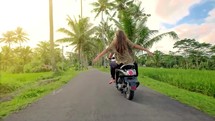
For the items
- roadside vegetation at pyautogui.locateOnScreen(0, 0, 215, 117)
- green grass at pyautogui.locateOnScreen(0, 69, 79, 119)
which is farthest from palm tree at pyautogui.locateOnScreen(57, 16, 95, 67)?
green grass at pyautogui.locateOnScreen(0, 69, 79, 119)

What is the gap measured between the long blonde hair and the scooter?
489mm

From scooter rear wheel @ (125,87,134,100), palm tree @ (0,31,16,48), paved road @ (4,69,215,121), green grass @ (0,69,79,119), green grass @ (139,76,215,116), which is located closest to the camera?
paved road @ (4,69,215,121)

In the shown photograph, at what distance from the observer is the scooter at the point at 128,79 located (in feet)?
27.5

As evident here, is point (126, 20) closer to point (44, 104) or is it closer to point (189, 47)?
point (44, 104)

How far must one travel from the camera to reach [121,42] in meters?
8.83

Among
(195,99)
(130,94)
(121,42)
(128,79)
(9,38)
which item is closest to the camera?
(130,94)

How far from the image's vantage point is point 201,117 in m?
6.13

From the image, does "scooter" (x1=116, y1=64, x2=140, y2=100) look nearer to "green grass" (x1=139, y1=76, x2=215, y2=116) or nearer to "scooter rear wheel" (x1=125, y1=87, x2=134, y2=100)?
"scooter rear wheel" (x1=125, y1=87, x2=134, y2=100)

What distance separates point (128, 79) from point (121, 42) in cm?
108

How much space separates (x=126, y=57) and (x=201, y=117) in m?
3.26

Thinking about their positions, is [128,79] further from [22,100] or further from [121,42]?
[22,100]

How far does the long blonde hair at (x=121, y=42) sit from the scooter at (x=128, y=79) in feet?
1.60

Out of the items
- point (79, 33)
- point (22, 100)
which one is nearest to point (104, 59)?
point (79, 33)

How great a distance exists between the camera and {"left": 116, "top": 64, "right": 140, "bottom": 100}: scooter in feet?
27.5
